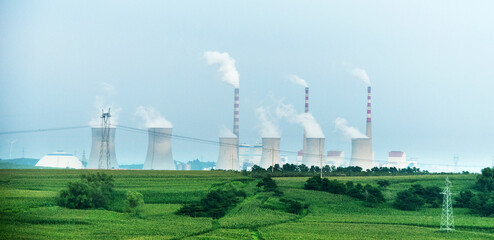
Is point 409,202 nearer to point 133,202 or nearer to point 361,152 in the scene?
point 133,202

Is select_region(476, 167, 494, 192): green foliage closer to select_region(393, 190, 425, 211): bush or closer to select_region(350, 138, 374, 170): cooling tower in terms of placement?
select_region(393, 190, 425, 211): bush

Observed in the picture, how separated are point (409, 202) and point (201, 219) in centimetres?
1819

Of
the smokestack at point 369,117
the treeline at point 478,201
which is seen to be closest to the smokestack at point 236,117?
the smokestack at point 369,117

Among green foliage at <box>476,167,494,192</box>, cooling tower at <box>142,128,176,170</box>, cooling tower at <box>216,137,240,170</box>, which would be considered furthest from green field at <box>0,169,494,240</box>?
cooling tower at <box>216,137,240,170</box>

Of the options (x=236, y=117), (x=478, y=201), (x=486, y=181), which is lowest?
(x=478, y=201)

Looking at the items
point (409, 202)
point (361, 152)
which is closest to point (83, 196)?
point (409, 202)

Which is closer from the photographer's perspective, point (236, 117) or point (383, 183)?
point (383, 183)

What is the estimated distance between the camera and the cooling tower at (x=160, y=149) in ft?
281

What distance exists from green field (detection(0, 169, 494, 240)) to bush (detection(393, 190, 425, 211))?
97cm

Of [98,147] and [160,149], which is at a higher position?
[160,149]

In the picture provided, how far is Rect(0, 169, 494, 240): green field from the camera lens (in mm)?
36000

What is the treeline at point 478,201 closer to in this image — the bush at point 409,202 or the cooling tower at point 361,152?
the bush at point 409,202

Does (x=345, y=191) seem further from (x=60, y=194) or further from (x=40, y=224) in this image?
(x=40, y=224)

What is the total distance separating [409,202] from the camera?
51.4m
